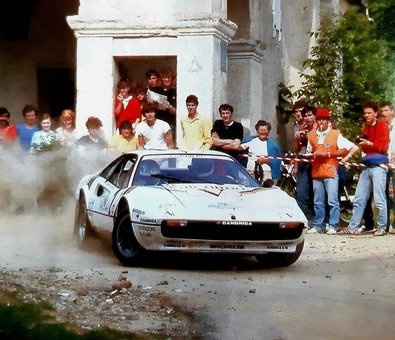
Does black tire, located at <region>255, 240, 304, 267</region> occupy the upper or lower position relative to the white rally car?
lower

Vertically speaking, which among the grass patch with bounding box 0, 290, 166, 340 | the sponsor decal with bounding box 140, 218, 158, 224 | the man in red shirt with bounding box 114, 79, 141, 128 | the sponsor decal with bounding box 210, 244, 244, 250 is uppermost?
the man in red shirt with bounding box 114, 79, 141, 128

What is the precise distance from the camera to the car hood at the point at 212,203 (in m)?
12.3

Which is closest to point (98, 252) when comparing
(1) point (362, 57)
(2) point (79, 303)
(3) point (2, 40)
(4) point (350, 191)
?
(2) point (79, 303)

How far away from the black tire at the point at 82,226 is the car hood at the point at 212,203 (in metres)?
1.66

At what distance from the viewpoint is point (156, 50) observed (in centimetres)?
1866

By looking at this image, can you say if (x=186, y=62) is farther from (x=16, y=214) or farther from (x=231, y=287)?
(x=231, y=287)

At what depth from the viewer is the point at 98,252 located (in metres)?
14.2

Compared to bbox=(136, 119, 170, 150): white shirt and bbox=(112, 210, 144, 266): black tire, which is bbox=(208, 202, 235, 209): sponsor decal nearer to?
bbox=(112, 210, 144, 266): black tire

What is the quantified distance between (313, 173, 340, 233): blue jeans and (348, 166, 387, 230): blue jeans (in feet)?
0.87

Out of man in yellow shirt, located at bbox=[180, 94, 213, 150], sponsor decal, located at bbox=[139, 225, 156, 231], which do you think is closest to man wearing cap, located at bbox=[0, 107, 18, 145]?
man in yellow shirt, located at bbox=[180, 94, 213, 150]

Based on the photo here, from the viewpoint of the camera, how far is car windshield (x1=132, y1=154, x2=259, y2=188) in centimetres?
1340

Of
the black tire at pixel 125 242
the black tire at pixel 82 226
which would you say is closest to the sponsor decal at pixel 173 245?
the black tire at pixel 125 242

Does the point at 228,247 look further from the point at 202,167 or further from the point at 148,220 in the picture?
the point at 202,167

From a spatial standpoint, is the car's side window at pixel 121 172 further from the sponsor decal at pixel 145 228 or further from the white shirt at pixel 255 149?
the white shirt at pixel 255 149
